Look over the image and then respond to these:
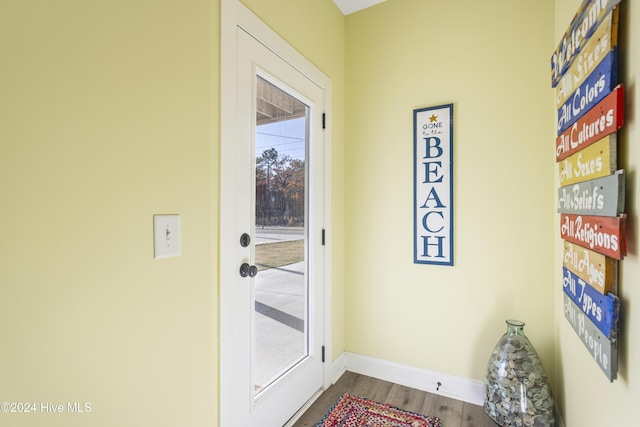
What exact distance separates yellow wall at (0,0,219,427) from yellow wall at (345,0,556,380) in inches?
53.1

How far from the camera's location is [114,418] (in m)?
0.93

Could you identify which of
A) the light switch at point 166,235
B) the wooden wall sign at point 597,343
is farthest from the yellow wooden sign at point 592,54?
the light switch at point 166,235

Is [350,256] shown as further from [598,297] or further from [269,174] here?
[598,297]

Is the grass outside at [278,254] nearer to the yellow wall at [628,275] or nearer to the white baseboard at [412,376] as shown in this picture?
the white baseboard at [412,376]

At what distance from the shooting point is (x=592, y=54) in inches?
41.1

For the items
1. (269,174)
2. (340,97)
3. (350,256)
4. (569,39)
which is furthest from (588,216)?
(340,97)

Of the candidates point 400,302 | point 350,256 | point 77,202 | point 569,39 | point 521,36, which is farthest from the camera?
point 350,256

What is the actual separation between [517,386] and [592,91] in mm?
1440

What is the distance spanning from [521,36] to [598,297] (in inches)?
64.3

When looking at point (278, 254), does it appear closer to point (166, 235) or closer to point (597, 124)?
point (166, 235)

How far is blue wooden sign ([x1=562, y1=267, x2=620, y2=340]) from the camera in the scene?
88cm

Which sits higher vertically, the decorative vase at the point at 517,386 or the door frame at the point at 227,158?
the door frame at the point at 227,158

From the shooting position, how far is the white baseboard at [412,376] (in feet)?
6.55

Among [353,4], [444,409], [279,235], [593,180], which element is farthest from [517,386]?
[353,4]
